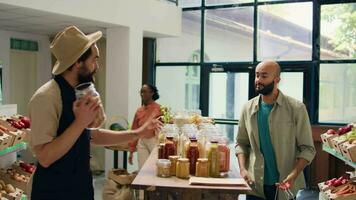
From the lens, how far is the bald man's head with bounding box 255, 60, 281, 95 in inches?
116

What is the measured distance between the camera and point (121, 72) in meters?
6.50

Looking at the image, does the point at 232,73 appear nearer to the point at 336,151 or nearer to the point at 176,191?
the point at 336,151

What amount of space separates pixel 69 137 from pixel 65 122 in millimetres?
106

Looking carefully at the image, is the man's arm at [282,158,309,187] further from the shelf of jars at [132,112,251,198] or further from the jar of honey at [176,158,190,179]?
the jar of honey at [176,158,190,179]

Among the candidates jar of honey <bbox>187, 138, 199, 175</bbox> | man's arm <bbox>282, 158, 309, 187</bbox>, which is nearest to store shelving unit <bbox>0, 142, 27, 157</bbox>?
jar of honey <bbox>187, 138, 199, 175</bbox>

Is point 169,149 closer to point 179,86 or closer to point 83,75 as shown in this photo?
point 83,75

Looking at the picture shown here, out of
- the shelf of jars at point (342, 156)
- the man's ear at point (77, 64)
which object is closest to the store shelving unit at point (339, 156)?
the shelf of jars at point (342, 156)

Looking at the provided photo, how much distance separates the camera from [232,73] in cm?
744

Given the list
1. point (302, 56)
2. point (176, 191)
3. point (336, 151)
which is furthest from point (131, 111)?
point (176, 191)

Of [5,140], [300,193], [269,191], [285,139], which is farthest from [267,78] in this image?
[300,193]

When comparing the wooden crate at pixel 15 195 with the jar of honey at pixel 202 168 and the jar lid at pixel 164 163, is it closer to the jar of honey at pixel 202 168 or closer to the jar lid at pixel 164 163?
the jar lid at pixel 164 163

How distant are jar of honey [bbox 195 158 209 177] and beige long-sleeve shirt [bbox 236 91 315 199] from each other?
52 centimetres

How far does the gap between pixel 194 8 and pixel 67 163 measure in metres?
6.28

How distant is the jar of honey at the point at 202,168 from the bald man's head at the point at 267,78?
771 mm
